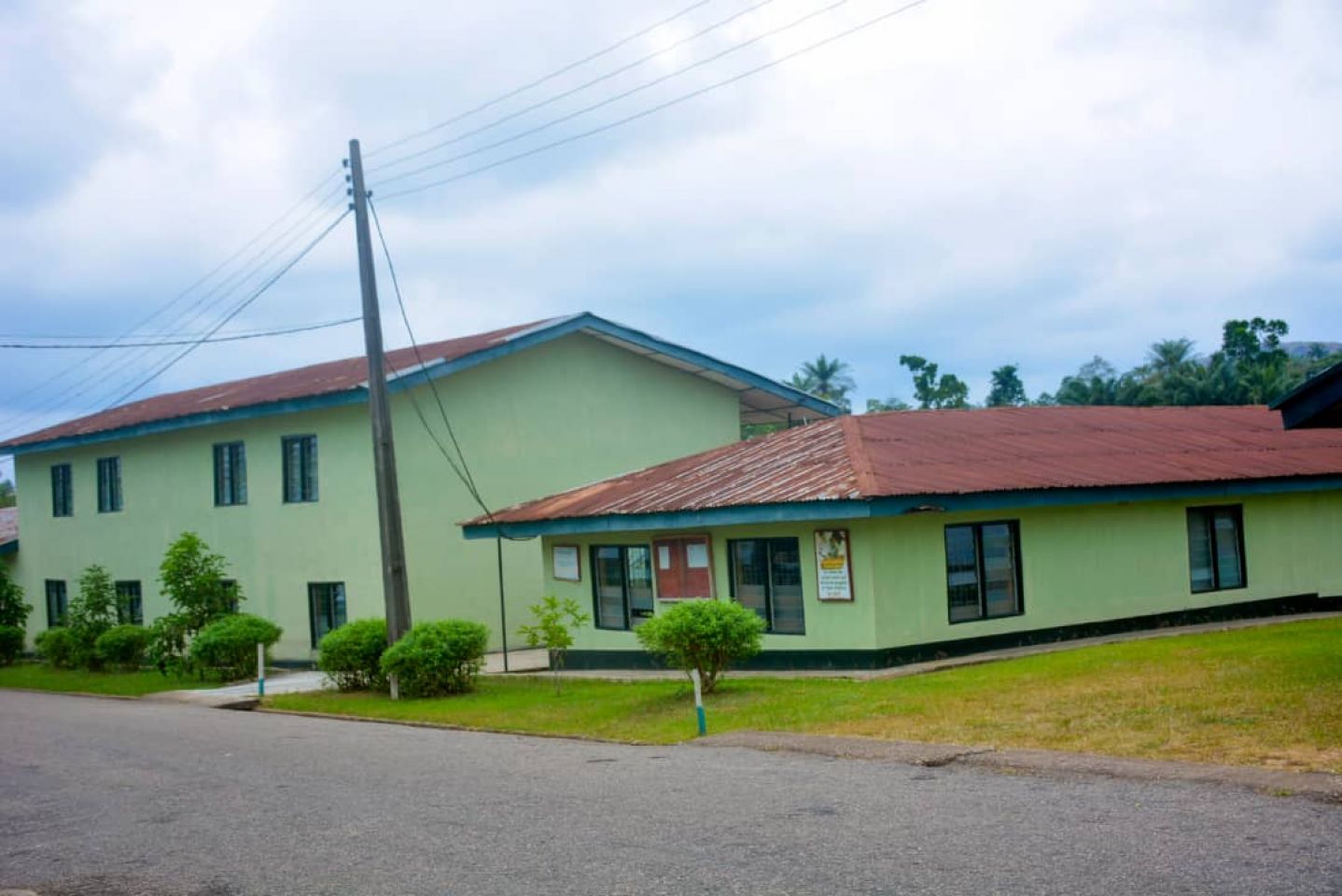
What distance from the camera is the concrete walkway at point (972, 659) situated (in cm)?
1930

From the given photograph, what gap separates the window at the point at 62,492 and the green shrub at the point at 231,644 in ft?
44.5

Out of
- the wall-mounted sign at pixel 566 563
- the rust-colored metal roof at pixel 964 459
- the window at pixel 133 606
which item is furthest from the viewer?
the window at pixel 133 606

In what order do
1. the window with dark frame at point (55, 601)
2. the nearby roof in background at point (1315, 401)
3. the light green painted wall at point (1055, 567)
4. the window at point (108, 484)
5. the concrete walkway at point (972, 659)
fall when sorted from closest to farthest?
the nearby roof in background at point (1315, 401)
the concrete walkway at point (972, 659)
the light green painted wall at point (1055, 567)
the window at point (108, 484)
the window with dark frame at point (55, 601)

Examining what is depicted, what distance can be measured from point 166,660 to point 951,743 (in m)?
21.1

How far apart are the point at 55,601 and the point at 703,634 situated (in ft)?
98.5

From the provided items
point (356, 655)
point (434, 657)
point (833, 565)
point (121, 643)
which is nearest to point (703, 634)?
point (833, 565)

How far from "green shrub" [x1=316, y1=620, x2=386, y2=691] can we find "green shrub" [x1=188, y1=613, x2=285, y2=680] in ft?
14.6

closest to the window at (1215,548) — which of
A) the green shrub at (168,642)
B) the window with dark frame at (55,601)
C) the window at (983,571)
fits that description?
the window at (983,571)

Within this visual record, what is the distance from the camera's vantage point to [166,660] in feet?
94.2

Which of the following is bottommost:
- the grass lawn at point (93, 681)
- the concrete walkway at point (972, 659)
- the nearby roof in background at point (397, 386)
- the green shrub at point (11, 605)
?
the grass lawn at point (93, 681)

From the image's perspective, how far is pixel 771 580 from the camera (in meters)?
21.3

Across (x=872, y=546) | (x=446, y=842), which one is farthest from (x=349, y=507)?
(x=446, y=842)

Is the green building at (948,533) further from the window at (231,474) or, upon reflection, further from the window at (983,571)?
the window at (231,474)

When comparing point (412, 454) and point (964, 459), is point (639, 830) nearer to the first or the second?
point (964, 459)
